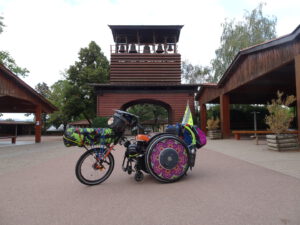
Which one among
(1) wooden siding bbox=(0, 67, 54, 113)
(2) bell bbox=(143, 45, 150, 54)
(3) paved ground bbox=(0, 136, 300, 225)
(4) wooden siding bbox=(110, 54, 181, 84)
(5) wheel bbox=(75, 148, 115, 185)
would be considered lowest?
(3) paved ground bbox=(0, 136, 300, 225)

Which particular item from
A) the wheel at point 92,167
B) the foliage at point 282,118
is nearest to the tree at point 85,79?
the foliage at point 282,118

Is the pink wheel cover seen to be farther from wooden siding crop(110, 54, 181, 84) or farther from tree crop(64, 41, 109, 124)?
tree crop(64, 41, 109, 124)

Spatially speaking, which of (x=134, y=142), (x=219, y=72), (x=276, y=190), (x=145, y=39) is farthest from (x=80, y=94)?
(x=276, y=190)

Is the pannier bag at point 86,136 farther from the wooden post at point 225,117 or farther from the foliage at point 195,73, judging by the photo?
the foliage at point 195,73

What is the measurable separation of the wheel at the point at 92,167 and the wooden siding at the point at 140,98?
43.6 ft

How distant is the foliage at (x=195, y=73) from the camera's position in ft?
89.9

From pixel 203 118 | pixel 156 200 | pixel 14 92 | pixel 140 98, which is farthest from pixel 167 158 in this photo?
pixel 203 118

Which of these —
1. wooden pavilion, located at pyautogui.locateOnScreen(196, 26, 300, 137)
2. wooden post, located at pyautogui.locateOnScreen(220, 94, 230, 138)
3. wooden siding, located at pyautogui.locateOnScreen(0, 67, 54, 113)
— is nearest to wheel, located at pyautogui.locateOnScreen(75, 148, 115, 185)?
wooden pavilion, located at pyautogui.locateOnScreen(196, 26, 300, 137)

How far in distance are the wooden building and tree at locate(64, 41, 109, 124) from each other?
650 centimetres

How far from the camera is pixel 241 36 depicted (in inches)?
807

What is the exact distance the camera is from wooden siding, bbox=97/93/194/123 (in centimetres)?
1644

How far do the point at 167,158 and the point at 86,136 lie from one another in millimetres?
1404

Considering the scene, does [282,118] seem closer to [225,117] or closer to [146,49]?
[225,117]

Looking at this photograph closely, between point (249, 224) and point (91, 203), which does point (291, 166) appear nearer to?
point (249, 224)
